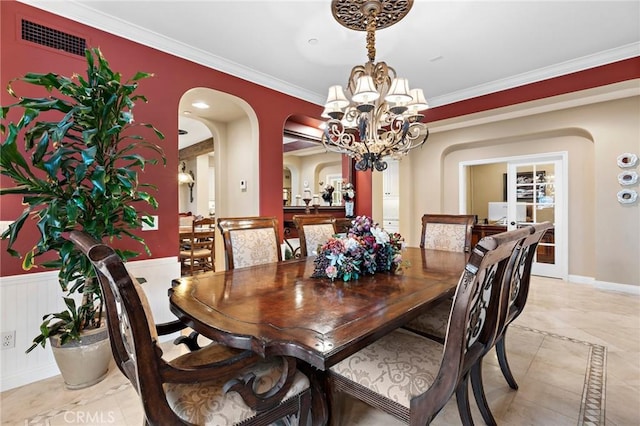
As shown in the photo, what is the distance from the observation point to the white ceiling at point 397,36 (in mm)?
2328

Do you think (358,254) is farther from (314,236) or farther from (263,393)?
(314,236)

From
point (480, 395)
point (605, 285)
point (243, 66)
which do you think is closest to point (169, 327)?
point (480, 395)

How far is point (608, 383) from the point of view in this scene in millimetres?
2002

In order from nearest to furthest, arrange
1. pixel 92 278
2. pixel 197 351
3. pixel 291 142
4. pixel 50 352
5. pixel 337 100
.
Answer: pixel 197 351 < pixel 92 278 < pixel 50 352 < pixel 337 100 < pixel 291 142

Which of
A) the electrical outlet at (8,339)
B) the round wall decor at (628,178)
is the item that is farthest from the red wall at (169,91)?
the round wall decor at (628,178)

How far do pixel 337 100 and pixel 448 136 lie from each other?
3.97 meters

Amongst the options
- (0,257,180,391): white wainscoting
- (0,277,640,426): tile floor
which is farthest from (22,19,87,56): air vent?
(0,277,640,426): tile floor

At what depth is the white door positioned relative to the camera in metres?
4.77

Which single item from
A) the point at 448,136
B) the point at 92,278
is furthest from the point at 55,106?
the point at 448,136

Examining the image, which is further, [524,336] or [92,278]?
[524,336]

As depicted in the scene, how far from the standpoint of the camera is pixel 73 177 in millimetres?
1929

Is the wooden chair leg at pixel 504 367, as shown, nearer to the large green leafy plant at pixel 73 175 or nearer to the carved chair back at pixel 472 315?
the carved chair back at pixel 472 315

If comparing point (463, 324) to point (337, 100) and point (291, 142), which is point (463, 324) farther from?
point (291, 142)

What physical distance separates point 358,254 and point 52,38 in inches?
106
